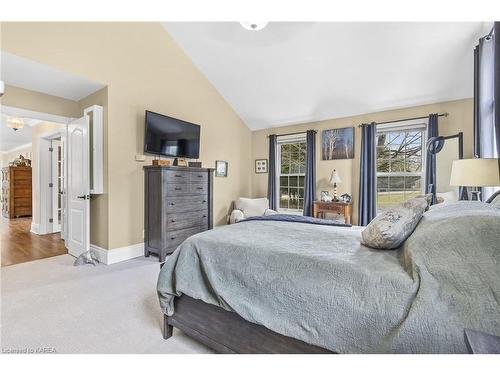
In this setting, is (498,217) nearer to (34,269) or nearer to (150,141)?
(150,141)

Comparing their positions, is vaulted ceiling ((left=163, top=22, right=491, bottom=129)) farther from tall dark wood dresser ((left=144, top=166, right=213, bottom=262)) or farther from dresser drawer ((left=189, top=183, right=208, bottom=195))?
dresser drawer ((left=189, top=183, right=208, bottom=195))

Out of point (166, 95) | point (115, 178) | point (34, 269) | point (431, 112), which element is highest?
point (166, 95)

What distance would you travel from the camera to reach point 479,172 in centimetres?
234

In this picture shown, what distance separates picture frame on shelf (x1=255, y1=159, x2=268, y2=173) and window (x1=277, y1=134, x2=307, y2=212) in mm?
296

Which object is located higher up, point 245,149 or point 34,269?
point 245,149

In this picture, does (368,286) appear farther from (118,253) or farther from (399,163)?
(399,163)

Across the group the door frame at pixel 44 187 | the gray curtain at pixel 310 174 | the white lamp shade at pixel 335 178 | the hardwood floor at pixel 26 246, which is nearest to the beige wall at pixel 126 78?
the hardwood floor at pixel 26 246

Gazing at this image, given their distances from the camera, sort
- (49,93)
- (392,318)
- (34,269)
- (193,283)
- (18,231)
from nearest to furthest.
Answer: (392,318), (193,283), (34,269), (49,93), (18,231)

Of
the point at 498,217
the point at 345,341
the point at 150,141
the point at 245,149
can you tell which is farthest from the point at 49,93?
the point at 498,217

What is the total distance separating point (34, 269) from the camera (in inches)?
121

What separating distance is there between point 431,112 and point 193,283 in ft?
14.4

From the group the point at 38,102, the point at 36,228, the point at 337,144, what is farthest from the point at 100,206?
the point at 337,144
